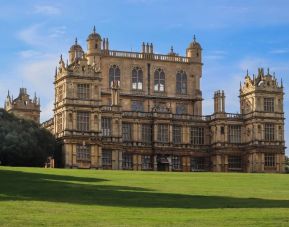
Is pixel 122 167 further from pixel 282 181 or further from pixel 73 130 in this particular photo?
pixel 282 181

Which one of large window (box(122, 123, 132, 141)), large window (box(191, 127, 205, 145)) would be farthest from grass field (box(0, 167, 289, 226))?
large window (box(191, 127, 205, 145))

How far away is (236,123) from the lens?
8994 cm

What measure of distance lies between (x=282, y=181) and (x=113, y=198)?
19.3m

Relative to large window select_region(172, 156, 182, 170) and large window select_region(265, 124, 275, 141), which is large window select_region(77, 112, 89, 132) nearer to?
large window select_region(172, 156, 182, 170)

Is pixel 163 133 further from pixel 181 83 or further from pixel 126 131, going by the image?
pixel 181 83

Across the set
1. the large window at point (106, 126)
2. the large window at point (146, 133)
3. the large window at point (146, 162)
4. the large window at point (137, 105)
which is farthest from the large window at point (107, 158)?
the large window at point (137, 105)

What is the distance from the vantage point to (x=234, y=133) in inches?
3538

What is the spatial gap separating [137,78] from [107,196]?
189 feet

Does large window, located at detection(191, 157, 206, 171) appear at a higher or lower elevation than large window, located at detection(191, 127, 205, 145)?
lower

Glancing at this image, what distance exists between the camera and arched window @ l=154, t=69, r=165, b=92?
305 ft

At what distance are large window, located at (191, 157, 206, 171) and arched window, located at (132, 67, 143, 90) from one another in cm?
1053

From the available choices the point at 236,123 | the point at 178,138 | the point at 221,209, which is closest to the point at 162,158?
the point at 178,138

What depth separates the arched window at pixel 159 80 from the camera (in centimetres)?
9281

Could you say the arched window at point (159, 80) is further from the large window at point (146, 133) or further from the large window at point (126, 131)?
the large window at point (126, 131)
